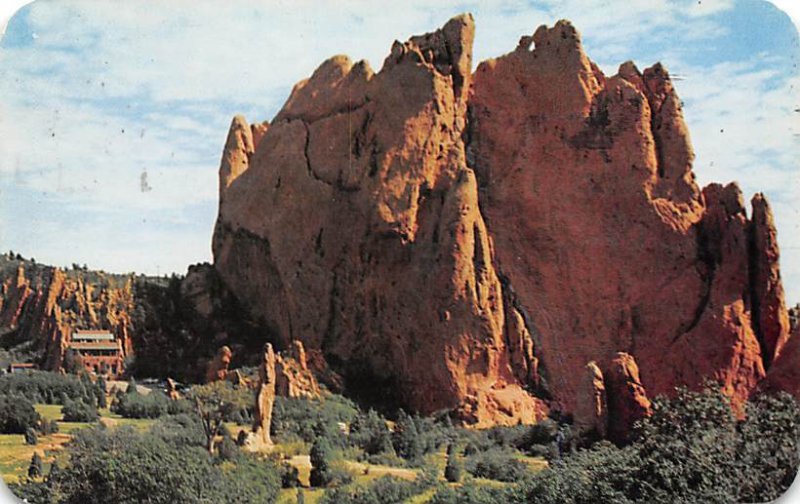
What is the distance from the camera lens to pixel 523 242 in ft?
57.5

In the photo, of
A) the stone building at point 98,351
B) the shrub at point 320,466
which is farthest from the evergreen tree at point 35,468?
the shrub at point 320,466

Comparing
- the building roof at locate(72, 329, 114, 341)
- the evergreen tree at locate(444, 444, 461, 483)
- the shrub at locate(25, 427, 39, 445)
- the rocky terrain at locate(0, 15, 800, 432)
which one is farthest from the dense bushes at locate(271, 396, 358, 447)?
the building roof at locate(72, 329, 114, 341)

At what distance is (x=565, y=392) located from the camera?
55.7 feet

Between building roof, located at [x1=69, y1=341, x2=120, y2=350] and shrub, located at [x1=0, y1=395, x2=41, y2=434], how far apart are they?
1.35m

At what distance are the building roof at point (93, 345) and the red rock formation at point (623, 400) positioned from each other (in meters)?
7.07

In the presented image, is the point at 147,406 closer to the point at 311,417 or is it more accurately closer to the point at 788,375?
the point at 311,417

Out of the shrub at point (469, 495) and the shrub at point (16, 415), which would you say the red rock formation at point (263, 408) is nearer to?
the shrub at point (469, 495)

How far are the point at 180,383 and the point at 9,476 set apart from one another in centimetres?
300

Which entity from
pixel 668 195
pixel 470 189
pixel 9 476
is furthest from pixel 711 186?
pixel 9 476

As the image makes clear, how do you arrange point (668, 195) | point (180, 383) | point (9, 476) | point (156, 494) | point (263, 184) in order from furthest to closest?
1. point (263, 184)
2. point (180, 383)
3. point (668, 195)
4. point (9, 476)
5. point (156, 494)

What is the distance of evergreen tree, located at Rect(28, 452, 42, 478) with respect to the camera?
15969mm

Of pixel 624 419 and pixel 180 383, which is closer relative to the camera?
pixel 624 419

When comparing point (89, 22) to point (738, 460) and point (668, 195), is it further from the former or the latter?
point (738, 460)

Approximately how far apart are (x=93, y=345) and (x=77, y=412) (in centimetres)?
170
